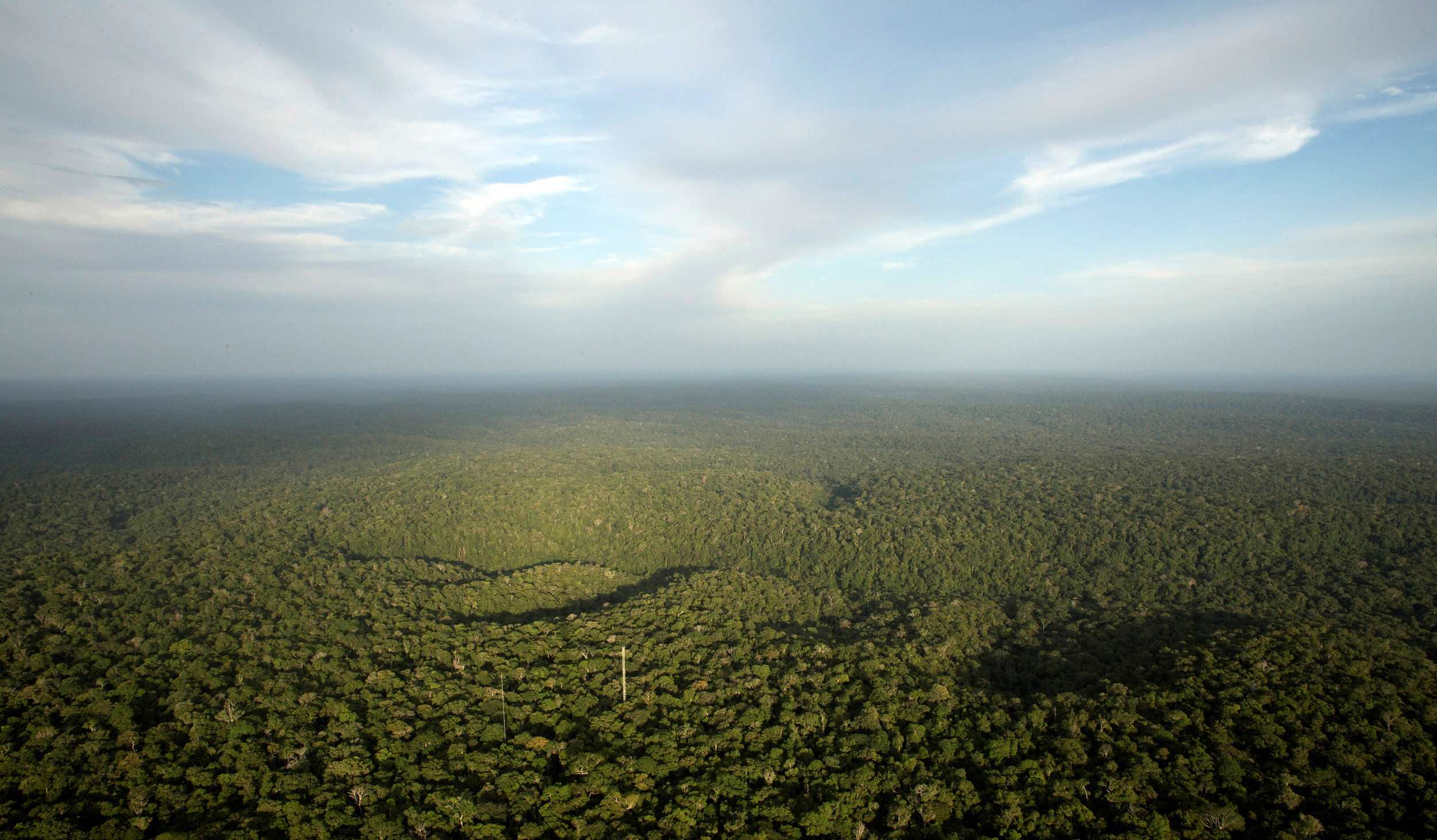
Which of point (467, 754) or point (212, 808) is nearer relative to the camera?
point (212, 808)

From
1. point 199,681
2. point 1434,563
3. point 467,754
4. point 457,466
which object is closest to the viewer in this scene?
point 467,754

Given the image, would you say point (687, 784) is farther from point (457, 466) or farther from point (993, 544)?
point (457, 466)

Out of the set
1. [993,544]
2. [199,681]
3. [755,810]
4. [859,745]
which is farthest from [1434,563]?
[199,681]

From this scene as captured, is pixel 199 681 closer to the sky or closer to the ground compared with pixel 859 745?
closer to the sky

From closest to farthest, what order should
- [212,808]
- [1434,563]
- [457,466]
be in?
[212,808], [1434,563], [457,466]

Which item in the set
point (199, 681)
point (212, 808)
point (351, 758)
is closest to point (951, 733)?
point (351, 758)

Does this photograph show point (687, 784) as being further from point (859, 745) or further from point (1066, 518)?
point (1066, 518)
